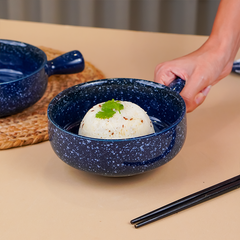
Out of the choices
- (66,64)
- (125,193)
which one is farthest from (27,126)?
(125,193)

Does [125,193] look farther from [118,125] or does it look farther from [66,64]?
[66,64]

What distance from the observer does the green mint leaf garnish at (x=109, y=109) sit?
0.65 m

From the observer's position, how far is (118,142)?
52 centimetres

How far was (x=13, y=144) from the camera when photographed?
0.75 metres

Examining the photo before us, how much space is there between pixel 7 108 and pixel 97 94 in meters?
0.22

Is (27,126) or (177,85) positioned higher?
(177,85)

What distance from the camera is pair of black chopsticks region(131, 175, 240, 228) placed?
1.78 ft

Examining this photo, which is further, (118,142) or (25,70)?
(25,70)

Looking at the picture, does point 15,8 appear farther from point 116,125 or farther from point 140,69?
point 116,125

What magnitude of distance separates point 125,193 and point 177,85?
27 centimetres

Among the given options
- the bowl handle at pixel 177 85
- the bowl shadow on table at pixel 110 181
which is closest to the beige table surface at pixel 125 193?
the bowl shadow on table at pixel 110 181

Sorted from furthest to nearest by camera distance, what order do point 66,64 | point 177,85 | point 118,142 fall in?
1. point 66,64
2. point 177,85
3. point 118,142

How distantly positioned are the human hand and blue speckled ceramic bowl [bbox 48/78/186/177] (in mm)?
81

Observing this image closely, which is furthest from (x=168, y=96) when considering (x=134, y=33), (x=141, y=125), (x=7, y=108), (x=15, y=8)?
(x=15, y=8)
